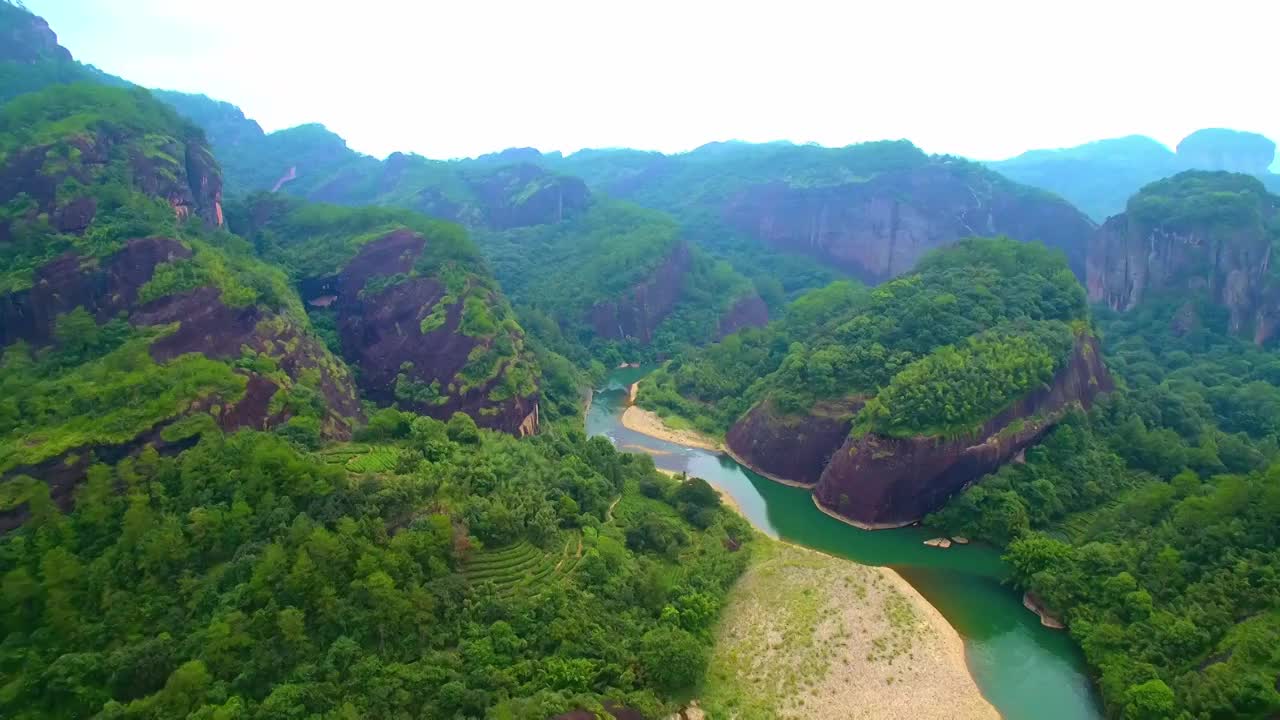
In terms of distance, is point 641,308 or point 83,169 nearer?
point 83,169

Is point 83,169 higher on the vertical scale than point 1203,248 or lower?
higher

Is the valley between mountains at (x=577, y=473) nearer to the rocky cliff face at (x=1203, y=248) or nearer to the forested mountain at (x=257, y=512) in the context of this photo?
the forested mountain at (x=257, y=512)

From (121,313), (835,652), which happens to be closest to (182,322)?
(121,313)

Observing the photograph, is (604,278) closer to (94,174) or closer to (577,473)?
(94,174)

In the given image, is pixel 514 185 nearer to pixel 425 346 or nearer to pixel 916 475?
pixel 425 346

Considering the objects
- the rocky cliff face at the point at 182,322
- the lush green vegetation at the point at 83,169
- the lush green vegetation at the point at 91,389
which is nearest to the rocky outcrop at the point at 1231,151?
the rocky cliff face at the point at 182,322

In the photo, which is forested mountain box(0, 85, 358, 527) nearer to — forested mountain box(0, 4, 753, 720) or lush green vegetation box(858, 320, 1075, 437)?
forested mountain box(0, 4, 753, 720)
